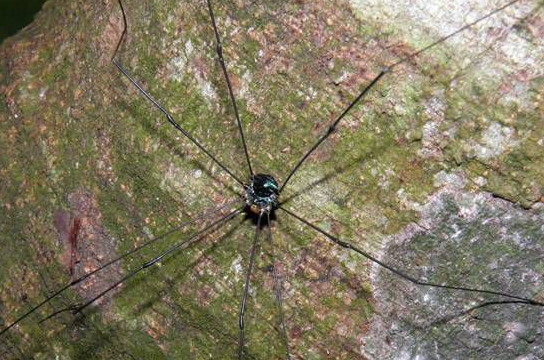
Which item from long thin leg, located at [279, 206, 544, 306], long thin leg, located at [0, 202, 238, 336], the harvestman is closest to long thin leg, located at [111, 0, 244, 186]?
the harvestman

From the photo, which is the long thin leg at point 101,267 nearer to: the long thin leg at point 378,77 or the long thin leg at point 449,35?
the long thin leg at point 378,77

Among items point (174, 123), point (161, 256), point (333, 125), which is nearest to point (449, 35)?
point (333, 125)

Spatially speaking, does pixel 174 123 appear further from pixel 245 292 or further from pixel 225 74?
pixel 245 292

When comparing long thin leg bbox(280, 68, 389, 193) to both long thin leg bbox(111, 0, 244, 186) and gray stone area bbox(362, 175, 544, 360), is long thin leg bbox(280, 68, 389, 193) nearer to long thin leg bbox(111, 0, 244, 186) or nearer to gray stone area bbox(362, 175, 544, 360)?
long thin leg bbox(111, 0, 244, 186)

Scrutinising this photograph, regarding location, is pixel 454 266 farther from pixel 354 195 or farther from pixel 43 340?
pixel 43 340

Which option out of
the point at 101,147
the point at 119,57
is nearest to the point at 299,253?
the point at 101,147

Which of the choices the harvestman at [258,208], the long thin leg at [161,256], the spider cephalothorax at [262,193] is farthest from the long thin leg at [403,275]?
the long thin leg at [161,256]

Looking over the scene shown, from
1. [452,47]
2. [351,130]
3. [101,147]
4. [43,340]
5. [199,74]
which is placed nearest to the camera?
[452,47]

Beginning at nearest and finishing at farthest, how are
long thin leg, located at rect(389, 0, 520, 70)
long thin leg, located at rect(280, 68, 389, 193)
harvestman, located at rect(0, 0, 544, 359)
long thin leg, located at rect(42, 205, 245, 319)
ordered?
long thin leg, located at rect(389, 0, 520, 70) < long thin leg, located at rect(280, 68, 389, 193) < harvestman, located at rect(0, 0, 544, 359) < long thin leg, located at rect(42, 205, 245, 319)
